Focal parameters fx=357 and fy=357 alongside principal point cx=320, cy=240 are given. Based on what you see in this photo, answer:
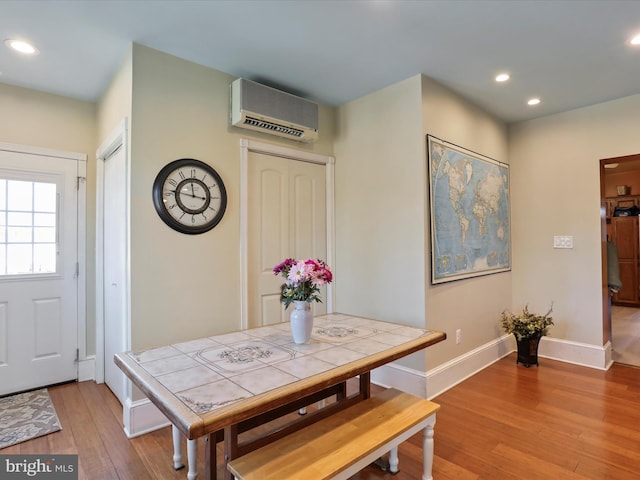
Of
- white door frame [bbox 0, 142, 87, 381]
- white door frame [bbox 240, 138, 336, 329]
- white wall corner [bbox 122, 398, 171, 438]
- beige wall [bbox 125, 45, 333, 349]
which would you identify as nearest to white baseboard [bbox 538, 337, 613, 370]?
white door frame [bbox 240, 138, 336, 329]

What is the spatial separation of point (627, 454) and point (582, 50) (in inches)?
101

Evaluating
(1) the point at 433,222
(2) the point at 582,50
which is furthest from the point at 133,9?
(2) the point at 582,50

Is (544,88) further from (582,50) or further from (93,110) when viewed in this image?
(93,110)

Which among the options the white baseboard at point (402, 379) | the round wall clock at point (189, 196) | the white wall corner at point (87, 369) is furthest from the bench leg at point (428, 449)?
the white wall corner at point (87, 369)

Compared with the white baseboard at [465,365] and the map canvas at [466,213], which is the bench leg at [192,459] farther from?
the map canvas at [466,213]

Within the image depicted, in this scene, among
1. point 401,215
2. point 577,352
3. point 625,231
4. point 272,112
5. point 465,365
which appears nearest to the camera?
point 272,112

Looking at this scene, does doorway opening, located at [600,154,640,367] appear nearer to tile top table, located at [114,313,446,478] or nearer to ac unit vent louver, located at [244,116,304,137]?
ac unit vent louver, located at [244,116,304,137]

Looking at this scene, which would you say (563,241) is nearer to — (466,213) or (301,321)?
(466,213)

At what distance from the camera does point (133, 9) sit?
200cm

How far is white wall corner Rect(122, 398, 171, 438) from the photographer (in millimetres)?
2260

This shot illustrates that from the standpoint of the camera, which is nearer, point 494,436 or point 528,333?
point 494,436

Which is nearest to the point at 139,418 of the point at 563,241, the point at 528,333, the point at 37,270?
the point at 37,270

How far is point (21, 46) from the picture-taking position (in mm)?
2348

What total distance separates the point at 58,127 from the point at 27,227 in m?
0.90
